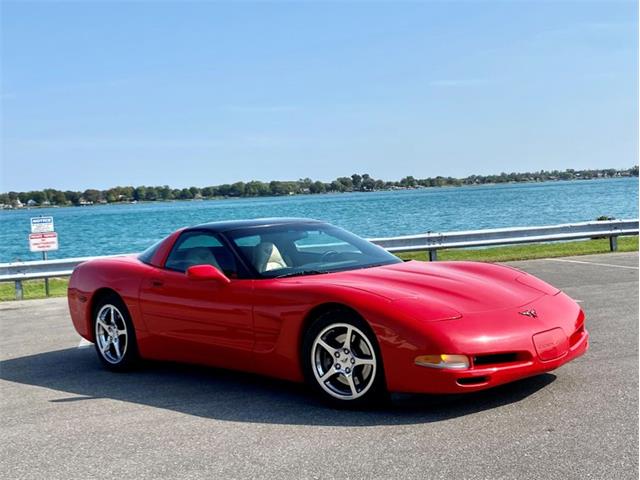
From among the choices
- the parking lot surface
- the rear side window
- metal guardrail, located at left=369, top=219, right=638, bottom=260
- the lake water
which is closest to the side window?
the rear side window

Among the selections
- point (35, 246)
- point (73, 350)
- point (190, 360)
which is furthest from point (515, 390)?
point (35, 246)

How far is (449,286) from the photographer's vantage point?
228 inches

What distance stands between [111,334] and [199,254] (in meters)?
1.17

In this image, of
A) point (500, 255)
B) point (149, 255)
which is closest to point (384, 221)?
point (500, 255)

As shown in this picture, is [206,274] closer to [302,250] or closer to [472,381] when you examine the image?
[302,250]

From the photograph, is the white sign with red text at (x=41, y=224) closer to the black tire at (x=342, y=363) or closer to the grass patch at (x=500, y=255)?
the grass patch at (x=500, y=255)

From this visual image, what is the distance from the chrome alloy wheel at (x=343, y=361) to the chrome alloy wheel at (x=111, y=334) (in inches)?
87.1

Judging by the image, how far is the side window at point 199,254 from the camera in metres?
6.51

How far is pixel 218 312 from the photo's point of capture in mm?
6199

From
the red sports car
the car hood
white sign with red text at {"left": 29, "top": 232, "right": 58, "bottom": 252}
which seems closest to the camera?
the red sports car

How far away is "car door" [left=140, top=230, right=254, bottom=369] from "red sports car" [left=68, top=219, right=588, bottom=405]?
12 mm

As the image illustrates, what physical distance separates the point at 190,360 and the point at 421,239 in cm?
1118

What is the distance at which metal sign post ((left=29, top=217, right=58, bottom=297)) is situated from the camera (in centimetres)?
1638

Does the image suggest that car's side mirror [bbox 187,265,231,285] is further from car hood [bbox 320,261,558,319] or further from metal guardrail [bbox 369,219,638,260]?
metal guardrail [bbox 369,219,638,260]
